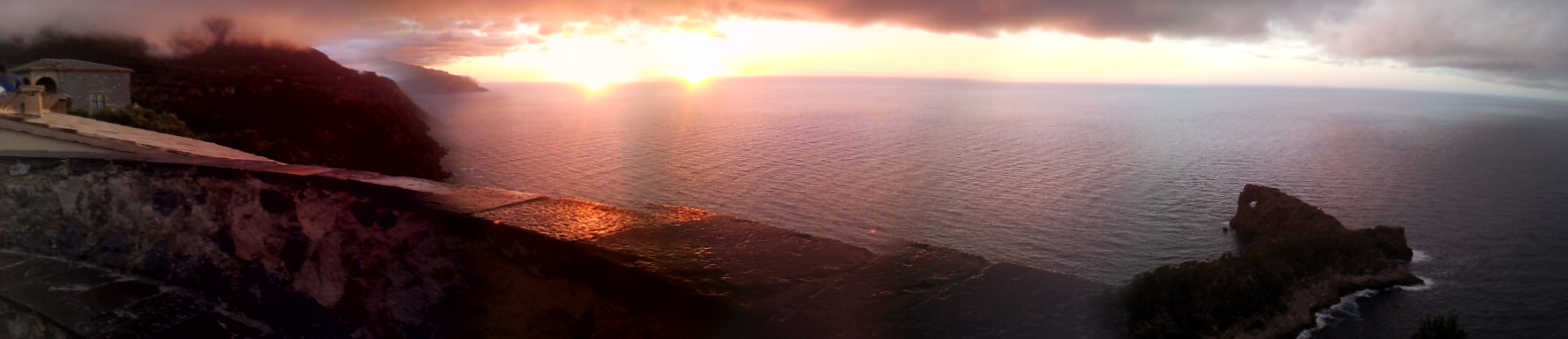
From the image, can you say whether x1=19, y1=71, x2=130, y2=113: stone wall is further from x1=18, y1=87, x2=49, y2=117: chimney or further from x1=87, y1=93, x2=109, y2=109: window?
x1=18, y1=87, x2=49, y2=117: chimney

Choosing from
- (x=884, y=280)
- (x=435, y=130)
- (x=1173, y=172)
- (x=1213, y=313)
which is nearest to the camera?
(x=884, y=280)

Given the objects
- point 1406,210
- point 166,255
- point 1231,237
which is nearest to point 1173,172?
point 1406,210

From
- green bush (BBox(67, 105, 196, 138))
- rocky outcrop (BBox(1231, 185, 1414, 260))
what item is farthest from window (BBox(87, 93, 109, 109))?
rocky outcrop (BBox(1231, 185, 1414, 260))

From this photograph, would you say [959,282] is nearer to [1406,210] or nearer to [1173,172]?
[1406,210]

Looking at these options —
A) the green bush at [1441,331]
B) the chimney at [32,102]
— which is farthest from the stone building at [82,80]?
the green bush at [1441,331]

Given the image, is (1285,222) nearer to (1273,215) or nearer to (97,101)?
(1273,215)

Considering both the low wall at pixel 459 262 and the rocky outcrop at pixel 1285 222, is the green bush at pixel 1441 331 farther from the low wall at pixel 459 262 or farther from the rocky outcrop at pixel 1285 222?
the low wall at pixel 459 262
